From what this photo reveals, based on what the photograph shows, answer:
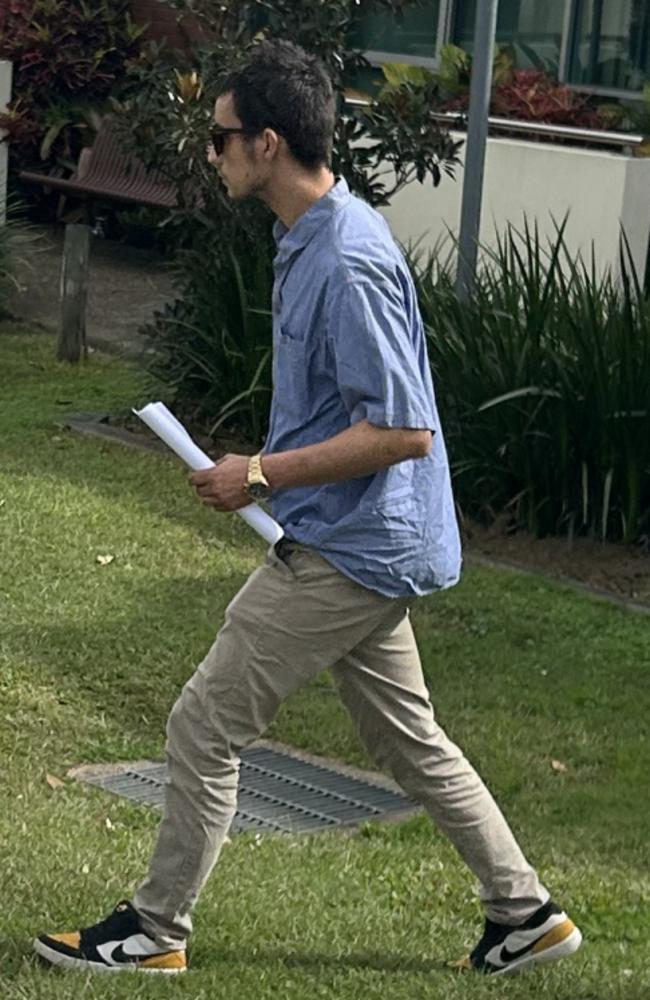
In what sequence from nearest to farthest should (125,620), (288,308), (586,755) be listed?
(288,308)
(586,755)
(125,620)

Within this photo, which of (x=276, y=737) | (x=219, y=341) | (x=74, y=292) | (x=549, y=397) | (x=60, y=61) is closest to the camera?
(x=276, y=737)

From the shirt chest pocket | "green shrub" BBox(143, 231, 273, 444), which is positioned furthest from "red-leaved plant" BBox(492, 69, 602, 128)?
the shirt chest pocket

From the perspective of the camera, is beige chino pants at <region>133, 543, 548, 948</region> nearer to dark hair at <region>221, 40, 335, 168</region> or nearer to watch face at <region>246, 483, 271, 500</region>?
watch face at <region>246, 483, 271, 500</region>

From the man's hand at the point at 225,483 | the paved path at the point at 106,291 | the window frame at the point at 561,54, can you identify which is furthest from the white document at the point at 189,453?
the window frame at the point at 561,54

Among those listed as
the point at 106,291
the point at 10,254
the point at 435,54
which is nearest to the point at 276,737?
the point at 10,254

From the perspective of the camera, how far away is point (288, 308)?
421cm

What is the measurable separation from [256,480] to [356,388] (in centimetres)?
28

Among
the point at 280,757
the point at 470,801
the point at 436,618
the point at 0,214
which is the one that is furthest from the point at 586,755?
the point at 0,214

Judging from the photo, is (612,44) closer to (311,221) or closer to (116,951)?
(311,221)

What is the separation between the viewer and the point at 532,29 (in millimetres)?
15828

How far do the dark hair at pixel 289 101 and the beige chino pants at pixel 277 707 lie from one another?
0.83 meters

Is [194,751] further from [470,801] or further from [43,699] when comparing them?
[43,699]

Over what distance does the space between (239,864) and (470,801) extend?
99 centimetres

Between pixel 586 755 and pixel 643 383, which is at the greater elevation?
pixel 643 383
